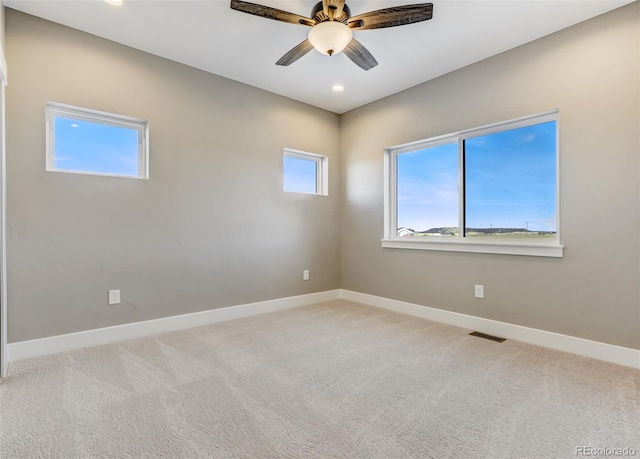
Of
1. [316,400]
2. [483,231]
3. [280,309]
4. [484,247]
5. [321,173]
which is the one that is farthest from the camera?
[321,173]

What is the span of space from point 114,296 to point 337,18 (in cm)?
284

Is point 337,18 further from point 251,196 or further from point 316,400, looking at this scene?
point 316,400

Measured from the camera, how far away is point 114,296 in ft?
9.10

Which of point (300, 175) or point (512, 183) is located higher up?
point (300, 175)

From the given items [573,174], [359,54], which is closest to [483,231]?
[573,174]

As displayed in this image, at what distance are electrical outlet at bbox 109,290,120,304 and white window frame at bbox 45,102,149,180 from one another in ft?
3.32

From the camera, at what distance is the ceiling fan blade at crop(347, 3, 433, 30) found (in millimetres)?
1980

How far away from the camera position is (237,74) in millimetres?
3359

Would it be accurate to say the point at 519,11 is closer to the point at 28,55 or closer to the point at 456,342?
the point at 456,342

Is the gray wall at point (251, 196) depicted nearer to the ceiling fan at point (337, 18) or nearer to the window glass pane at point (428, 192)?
the window glass pane at point (428, 192)

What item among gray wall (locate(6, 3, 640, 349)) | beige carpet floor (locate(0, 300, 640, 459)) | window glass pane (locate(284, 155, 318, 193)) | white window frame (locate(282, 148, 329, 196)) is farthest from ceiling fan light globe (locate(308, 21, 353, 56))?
beige carpet floor (locate(0, 300, 640, 459))

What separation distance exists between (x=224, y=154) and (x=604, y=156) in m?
3.34

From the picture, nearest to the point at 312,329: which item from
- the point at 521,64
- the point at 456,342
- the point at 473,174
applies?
the point at 456,342

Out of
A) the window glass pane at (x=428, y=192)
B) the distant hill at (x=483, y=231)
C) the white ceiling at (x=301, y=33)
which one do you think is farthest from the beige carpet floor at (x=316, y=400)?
the white ceiling at (x=301, y=33)
